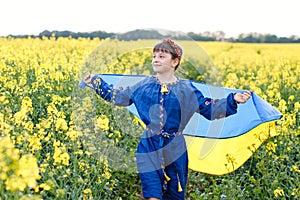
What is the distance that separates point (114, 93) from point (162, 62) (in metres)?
0.49

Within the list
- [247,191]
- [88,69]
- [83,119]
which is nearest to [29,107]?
[83,119]

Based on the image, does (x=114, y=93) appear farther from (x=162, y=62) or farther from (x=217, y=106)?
(x=217, y=106)

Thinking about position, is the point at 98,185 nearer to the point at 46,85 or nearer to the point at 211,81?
the point at 211,81

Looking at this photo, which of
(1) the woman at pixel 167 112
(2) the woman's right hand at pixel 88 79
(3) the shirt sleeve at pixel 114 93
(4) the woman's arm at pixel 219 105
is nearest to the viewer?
(1) the woman at pixel 167 112

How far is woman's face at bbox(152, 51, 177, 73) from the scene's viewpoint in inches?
164

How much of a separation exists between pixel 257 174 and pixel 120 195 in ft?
4.71

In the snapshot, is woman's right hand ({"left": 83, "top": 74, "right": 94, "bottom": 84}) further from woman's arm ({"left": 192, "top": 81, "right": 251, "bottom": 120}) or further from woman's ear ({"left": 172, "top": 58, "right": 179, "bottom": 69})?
woman's arm ({"left": 192, "top": 81, "right": 251, "bottom": 120})

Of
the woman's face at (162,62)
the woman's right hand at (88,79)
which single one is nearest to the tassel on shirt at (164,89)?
the woman's face at (162,62)

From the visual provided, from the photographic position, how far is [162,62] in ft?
13.7

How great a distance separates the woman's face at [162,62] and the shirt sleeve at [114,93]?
12.7 inches

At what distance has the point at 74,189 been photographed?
3.92m

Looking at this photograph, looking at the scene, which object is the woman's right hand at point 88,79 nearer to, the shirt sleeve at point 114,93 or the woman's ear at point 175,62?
the shirt sleeve at point 114,93

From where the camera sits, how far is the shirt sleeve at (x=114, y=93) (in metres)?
4.37

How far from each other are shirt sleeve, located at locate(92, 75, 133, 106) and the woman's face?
322 mm
